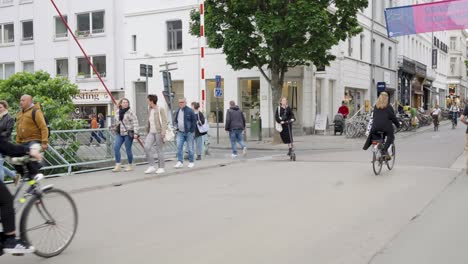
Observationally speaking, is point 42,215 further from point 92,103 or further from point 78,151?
point 92,103

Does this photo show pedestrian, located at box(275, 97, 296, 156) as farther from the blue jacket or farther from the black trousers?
the black trousers

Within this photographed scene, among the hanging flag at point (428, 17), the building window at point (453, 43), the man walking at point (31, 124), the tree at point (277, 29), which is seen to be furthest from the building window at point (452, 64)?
the man walking at point (31, 124)

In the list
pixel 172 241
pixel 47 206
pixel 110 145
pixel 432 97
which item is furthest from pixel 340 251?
pixel 432 97

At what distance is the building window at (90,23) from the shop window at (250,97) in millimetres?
11345

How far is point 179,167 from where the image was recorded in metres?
12.9

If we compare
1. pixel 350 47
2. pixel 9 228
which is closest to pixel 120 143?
pixel 9 228

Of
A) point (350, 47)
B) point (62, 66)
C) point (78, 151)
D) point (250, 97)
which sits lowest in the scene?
point (78, 151)

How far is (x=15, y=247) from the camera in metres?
4.82

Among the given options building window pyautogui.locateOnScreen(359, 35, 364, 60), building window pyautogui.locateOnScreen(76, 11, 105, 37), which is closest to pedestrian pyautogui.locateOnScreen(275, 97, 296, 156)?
building window pyautogui.locateOnScreen(359, 35, 364, 60)

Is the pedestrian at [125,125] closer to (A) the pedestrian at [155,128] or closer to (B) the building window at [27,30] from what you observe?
(A) the pedestrian at [155,128]

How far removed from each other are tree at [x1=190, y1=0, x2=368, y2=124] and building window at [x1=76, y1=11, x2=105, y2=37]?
1369 cm

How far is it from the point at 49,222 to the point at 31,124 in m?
4.00

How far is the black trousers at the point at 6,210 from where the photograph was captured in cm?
478

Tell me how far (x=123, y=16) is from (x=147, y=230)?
2704 centimetres
